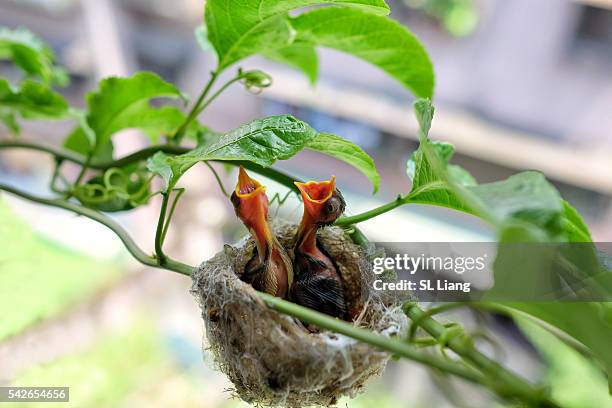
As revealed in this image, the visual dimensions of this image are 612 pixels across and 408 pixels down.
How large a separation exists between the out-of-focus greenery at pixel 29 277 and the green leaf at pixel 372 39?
1.59 feet

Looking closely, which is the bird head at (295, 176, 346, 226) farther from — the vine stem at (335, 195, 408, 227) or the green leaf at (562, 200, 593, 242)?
the green leaf at (562, 200, 593, 242)

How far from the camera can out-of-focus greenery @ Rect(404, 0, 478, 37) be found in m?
1.65

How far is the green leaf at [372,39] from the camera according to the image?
497 mm

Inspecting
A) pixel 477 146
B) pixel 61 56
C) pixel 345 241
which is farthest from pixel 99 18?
pixel 345 241

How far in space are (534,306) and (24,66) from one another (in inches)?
25.4

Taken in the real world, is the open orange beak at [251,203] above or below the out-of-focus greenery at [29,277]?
above

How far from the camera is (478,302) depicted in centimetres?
29

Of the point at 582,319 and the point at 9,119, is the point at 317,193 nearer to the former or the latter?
the point at 582,319

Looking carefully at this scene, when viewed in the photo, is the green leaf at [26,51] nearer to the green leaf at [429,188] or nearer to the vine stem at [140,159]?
the vine stem at [140,159]

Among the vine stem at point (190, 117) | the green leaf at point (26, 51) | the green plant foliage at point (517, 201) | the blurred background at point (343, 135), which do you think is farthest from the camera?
the blurred background at point (343, 135)

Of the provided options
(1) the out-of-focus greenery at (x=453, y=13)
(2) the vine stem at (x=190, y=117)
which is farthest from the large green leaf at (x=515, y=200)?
(1) the out-of-focus greenery at (x=453, y=13)

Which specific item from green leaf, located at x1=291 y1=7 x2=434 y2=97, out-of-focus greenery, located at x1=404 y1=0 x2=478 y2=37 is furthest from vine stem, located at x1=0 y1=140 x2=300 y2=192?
out-of-focus greenery, located at x1=404 y1=0 x2=478 y2=37

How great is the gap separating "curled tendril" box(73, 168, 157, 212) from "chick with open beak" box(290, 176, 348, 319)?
0.68ft

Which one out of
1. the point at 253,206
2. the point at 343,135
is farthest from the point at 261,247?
the point at 343,135
